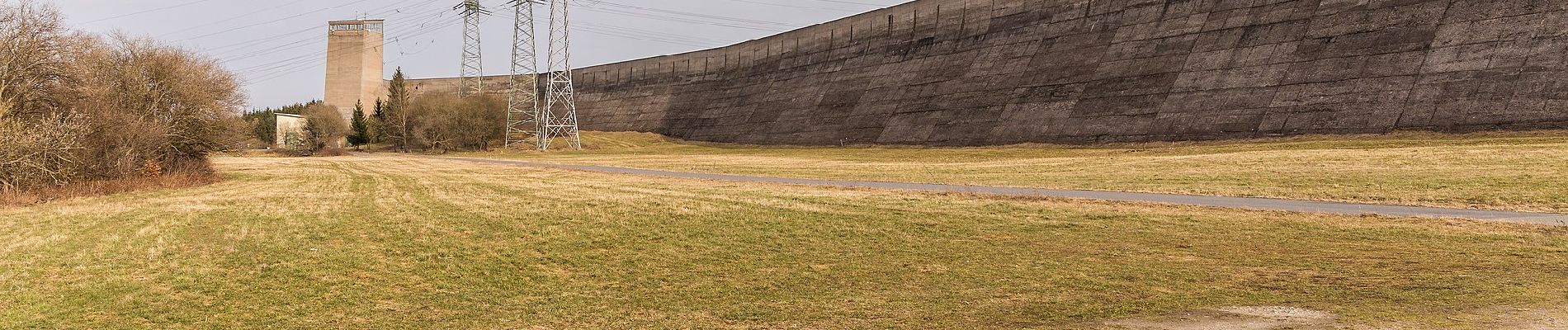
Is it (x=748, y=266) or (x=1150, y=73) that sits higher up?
(x=1150, y=73)

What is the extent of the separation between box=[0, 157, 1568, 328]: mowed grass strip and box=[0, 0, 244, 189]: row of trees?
5.67 m

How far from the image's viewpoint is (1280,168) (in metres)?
28.2

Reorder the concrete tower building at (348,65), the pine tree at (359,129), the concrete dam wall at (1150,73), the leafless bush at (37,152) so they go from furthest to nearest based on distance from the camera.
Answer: the concrete tower building at (348,65) → the pine tree at (359,129) → the concrete dam wall at (1150,73) → the leafless bush at (37,152)

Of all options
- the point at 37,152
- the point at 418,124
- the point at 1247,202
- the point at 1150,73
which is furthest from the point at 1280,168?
the point at 418,124

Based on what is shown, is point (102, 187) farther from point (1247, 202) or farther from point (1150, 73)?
point (1150, 73)

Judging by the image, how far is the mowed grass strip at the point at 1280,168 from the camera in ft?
67.0

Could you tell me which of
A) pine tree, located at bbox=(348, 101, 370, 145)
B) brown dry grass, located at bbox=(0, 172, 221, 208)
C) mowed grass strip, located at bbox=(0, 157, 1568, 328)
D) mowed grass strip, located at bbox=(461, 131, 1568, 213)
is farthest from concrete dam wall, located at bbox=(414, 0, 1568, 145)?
pine tree, located at bbox=(348, 101, 370, 145)

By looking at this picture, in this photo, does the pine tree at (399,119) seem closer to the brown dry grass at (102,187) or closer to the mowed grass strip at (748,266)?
the brown dry grass at (102,187)

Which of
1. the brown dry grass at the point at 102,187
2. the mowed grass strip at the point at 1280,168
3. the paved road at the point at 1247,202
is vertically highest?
the mowed grass strip at the point at 1280,168

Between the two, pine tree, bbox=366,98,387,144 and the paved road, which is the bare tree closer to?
the paved road

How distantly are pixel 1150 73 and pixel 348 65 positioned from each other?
4122 inches

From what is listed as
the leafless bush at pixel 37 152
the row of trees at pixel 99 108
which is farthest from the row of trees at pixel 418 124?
the leafless bush at pixel 37 152

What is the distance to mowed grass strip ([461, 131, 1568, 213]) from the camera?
804 inches

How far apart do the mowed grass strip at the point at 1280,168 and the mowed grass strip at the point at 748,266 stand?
208 inches
